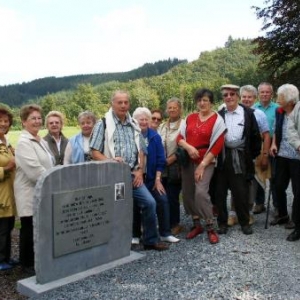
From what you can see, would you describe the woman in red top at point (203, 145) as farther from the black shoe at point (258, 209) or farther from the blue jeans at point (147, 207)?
the black shoe at point (258, 209)

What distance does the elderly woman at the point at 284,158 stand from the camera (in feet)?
18.3

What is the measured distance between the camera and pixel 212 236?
5.43m

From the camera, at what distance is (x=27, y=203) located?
15.4ft

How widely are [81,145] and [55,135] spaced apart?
0.77m

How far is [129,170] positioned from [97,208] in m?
0.63

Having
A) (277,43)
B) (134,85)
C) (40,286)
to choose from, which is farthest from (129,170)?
(134,85)

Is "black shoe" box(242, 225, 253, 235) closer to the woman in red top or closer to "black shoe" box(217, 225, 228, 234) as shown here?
"black shoe" box(217, 225, 228, 234)

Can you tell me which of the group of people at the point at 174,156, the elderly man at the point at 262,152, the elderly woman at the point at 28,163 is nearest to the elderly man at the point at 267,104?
the group of people at the point at 174,156

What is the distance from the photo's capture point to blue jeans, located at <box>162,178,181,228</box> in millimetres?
6047

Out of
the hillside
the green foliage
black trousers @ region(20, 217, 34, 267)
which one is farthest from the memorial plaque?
the hillside

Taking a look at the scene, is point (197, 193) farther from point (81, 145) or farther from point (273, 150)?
point (81, 145)

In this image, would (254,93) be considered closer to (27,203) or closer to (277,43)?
(27,203)

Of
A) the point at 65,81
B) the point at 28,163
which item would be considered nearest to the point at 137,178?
the point at 28,163

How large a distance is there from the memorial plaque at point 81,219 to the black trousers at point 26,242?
61 cm
